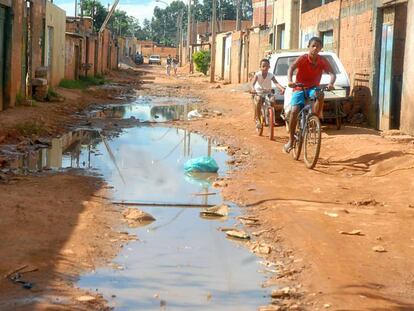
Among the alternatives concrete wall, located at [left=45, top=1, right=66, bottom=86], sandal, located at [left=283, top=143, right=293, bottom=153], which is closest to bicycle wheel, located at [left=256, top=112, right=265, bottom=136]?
sandal, located at [left=283, top=143, right=293, bottom=153]

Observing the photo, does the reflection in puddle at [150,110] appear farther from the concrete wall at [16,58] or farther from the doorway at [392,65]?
the doorway at [392,65]

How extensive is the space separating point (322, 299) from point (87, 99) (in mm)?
20728

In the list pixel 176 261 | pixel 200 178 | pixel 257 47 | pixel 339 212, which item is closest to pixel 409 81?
pixel 200 178

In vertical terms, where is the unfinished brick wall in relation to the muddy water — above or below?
above

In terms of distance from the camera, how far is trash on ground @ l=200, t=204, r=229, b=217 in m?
7.02

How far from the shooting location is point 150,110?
20938mm

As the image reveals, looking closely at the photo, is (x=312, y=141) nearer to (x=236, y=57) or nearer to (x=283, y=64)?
(x=283, y=64)

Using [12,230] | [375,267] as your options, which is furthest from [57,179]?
[375,267]

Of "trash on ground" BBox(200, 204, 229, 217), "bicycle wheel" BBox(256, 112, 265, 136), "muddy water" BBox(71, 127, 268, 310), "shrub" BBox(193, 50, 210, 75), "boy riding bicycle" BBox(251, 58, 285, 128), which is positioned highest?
"shrub" BBox(193, 50, 210, 75)

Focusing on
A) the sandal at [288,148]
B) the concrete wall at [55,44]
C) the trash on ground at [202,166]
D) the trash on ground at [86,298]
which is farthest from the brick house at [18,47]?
the trash on ground at [86,298]

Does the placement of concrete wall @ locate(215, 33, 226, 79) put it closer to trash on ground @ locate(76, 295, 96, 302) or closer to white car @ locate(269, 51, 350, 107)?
white car @ locate(269, 51, 350, 107)

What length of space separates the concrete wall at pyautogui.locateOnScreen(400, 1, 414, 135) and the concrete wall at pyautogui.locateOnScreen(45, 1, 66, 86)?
14.3m

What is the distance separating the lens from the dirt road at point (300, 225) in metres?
4.69

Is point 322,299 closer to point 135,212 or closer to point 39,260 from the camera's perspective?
point 39,260
